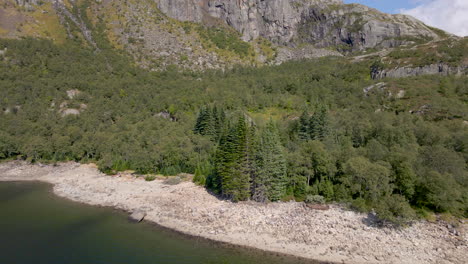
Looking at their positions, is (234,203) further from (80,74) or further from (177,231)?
(80,74)

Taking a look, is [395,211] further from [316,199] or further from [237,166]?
[237,166]

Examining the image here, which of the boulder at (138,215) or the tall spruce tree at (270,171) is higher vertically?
the tall spruce tree at (270,171)

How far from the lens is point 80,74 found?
11988 cm

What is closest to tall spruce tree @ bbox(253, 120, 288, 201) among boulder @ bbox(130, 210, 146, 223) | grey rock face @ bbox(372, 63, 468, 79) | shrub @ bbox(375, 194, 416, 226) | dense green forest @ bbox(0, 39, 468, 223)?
dense green forest @ bbox(0, 39, 468, 223)

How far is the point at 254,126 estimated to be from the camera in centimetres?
4759

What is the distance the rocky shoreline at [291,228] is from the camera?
29922mm

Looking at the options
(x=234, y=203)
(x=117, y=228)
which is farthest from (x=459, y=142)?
(x=117, y=228)

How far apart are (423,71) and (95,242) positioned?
421ft

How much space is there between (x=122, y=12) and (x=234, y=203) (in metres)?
177

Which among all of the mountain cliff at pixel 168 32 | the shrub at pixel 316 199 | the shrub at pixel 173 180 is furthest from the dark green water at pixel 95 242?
the mountain cliff at pixel 168 32

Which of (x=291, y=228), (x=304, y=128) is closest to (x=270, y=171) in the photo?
(x=291, y=228)

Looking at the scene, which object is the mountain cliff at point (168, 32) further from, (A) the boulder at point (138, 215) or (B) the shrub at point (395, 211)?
(A) the boulder at point (138, 215)

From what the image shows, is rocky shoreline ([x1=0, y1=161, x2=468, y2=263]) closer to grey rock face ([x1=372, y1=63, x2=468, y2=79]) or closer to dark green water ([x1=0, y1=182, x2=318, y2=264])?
dark green water ([x1=0, y1=182, x2=318, y2=264])

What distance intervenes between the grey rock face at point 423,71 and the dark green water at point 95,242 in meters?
111
